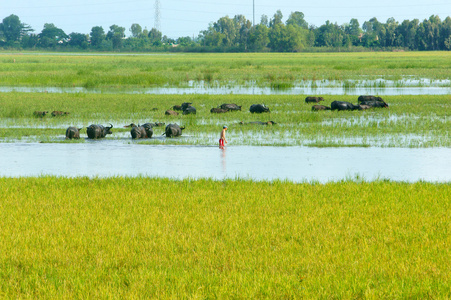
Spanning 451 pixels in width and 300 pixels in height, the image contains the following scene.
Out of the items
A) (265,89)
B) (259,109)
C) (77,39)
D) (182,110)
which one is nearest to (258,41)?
(77,39)

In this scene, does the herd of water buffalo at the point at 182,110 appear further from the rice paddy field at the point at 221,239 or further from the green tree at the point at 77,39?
the green tree at the point at 77,39

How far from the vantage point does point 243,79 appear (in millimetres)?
49312

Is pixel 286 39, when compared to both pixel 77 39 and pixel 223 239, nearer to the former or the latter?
pixel 77 39

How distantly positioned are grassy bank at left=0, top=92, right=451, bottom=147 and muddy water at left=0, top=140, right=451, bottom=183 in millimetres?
1224

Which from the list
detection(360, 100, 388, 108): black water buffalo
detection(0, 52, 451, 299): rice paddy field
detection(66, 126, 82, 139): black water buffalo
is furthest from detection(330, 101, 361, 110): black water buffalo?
detection(0, 52, 451, 299): rice paddy field

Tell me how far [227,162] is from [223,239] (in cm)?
626

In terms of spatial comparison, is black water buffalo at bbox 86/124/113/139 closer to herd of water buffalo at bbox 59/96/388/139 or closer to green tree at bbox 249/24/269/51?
herd of water buffalo at bbox 59/96/388/139

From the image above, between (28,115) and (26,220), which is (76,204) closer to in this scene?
(26,220)

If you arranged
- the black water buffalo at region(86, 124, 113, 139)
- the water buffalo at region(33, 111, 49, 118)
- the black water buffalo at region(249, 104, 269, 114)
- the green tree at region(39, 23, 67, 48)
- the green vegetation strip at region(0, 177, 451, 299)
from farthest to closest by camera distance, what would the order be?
the green tree at region(39, 23, 67, 48) → the black water buffalo at region(249, 104, 269, 114) → the water buffalo at region(33, 111, 49, 118) → the black water buffalo at region(86, 124, 113, 139) → the green vegetation strip at region(0, 177, 451, 299)

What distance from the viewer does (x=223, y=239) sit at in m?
7.68

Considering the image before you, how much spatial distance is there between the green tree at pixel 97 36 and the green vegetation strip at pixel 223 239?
622 ft

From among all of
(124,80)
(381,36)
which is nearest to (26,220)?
(124,80)

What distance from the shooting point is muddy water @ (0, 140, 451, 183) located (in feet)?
40.3

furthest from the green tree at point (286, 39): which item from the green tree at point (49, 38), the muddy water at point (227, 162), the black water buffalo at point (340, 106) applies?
the muddy water at point (227, 162)
